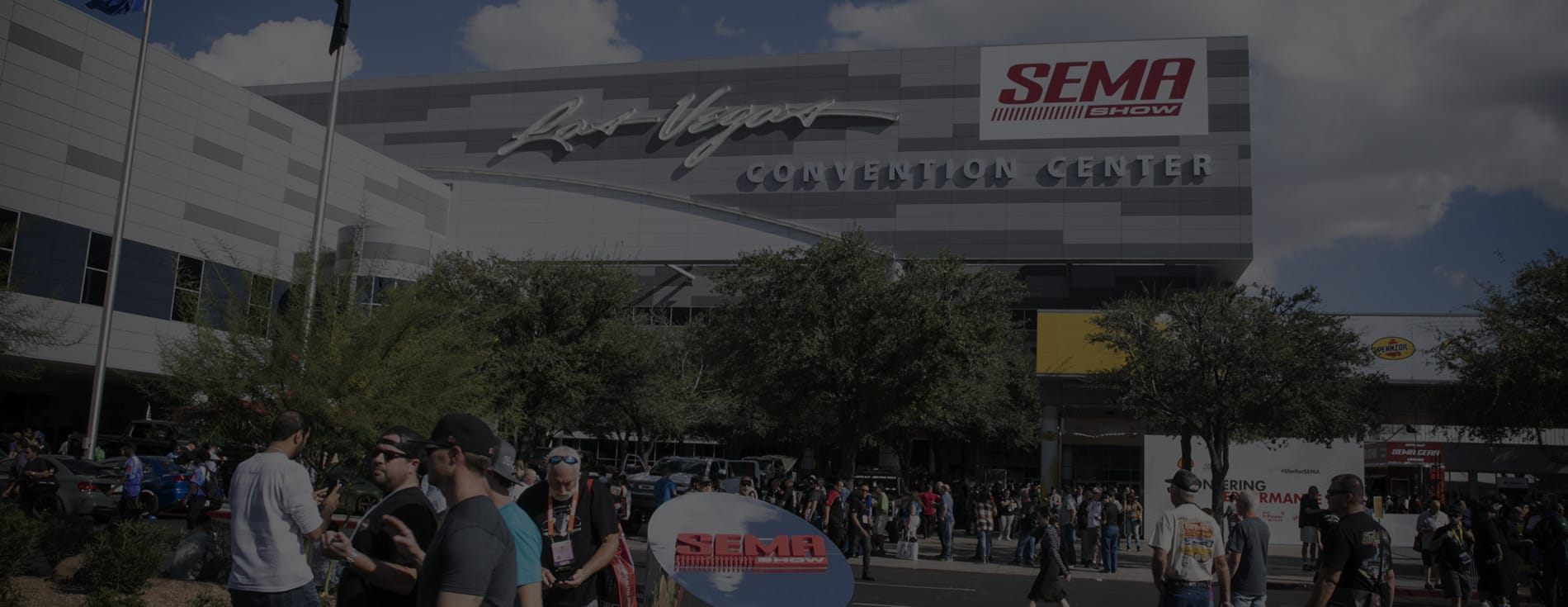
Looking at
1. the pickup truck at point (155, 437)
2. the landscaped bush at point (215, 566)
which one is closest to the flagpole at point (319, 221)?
the landscaped bush at point (215, 566)

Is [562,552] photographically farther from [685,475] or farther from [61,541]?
[685,475]

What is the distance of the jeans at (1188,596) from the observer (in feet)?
22.7

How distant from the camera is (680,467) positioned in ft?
96.7

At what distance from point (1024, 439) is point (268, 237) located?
3211cm

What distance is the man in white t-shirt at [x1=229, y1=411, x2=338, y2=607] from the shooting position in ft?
15.4

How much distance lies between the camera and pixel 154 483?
19344 mm

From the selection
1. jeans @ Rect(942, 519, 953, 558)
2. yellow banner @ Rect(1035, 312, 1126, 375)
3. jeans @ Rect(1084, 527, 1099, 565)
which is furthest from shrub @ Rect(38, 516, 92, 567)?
yellow banner @ Rect(1035, 312, 1126, 375)

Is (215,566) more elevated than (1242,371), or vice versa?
(1242,371)

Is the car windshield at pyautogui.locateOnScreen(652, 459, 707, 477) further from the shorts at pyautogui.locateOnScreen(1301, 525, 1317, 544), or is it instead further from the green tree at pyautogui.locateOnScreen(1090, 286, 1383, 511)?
the shorts at pyautogui.locateOnScreen(1301, 525, 1317, 544)

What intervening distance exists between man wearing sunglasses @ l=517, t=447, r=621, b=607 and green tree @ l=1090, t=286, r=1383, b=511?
64.9 feet

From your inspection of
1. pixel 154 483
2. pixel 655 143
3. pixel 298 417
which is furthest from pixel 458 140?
pixel 298 417

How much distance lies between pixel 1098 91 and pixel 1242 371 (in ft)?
109

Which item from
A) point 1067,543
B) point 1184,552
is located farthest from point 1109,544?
point 1184,552

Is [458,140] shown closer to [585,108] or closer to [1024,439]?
[585,108]
